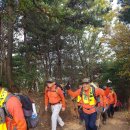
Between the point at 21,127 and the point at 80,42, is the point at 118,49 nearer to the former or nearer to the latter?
the point at 80,42

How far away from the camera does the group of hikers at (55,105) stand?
16.5ft

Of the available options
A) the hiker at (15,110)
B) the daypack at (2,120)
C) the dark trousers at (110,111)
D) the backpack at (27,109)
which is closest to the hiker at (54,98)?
the backpack at (27,109)

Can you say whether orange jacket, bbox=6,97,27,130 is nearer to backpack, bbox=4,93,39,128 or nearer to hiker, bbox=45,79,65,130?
backpack, bbox=4,93,39,128

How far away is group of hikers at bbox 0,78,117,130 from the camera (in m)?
5.03

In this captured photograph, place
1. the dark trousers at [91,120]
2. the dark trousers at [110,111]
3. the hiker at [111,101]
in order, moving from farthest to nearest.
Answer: the dark trousers at [110,111]
the hiker at [111,101]
the dark trousers at [91,120]

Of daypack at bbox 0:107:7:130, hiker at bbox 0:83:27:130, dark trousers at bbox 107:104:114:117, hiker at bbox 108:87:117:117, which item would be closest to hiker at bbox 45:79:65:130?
daypack at bbox 0:107:7:130

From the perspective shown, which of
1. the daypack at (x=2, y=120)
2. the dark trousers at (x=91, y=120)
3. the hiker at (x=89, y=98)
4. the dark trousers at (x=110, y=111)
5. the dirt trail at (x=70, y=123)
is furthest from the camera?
the dark trousers at (x=110, y=111)

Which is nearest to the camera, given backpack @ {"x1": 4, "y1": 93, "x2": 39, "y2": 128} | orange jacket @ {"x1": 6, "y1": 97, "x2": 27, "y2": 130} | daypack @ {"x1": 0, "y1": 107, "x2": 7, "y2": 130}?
orange jacket @ {"x1": 6, "y1": 97, "x2": 27, "y2": 130}

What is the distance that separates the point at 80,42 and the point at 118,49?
32.2 feet

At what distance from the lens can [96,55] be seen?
3538 cm

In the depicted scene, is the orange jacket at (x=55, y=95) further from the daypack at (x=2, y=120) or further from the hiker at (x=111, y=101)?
the hiker at (x=111, y=101)

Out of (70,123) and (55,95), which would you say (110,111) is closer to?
(70,123)

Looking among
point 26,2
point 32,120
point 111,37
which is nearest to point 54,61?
point 111,37

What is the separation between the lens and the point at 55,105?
36.8 feet
